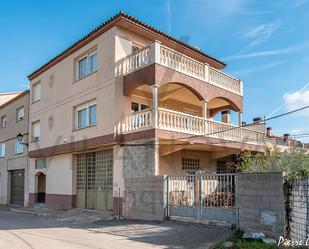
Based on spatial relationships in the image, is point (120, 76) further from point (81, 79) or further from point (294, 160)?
point (294, 160)

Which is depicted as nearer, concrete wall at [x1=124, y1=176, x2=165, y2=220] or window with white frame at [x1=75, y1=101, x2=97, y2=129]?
concrete wall at [x1=124, y1=176, x2=165, y2=220]

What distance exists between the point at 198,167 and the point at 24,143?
518 inches

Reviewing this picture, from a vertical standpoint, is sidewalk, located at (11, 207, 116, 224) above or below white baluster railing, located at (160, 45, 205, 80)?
below

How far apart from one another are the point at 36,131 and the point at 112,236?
14.9m

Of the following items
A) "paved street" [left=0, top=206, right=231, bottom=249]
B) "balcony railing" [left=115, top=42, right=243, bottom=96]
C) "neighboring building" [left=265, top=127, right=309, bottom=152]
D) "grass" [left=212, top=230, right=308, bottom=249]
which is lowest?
"paved street" [left=0, top=206, right=231, bottom=249]

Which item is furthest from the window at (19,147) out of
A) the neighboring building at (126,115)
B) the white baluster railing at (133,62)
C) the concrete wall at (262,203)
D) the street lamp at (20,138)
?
the concrete wall at (262,203)

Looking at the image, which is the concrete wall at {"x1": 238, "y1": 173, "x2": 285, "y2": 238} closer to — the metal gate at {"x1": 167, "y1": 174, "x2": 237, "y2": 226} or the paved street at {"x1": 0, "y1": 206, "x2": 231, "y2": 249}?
the metal gate at {"x1": 167, "y1": 174, "x2": 237, "y2": 226}

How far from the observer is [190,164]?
18078mm

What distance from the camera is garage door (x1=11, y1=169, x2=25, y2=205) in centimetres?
2592

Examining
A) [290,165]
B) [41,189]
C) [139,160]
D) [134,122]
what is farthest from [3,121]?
[290,165]

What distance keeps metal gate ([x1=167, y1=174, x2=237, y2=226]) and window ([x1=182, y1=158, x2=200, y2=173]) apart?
451 cm

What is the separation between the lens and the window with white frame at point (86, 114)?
17906mm

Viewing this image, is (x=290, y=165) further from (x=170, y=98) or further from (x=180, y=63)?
(x=170, y=98)

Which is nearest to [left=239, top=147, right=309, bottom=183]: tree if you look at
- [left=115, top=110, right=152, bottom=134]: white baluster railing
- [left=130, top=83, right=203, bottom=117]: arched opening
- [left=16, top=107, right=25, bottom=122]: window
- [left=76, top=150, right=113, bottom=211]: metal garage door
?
[left=115, top=110, right=152, bottom=134]: white baluster railing
